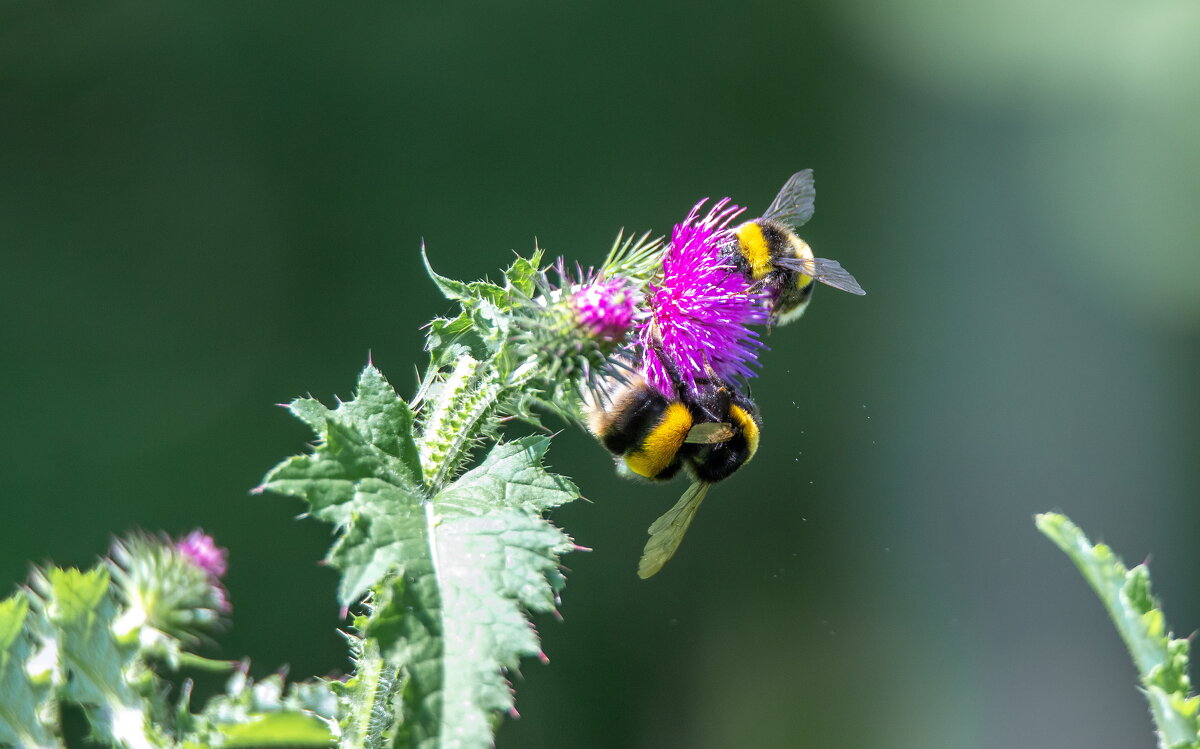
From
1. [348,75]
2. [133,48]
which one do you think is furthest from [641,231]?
[133,48]

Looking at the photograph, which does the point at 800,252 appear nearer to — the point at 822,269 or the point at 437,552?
the point at 822,269

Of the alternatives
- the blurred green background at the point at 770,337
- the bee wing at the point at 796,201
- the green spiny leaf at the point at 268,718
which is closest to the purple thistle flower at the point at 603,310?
the green spiny leaf at the point at 268,718

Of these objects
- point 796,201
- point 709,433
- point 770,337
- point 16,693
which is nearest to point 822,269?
point 796,201

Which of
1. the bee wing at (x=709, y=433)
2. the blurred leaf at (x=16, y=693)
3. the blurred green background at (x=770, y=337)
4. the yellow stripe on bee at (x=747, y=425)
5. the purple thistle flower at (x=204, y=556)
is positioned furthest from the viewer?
the blurred green background at (x=770, y=337)

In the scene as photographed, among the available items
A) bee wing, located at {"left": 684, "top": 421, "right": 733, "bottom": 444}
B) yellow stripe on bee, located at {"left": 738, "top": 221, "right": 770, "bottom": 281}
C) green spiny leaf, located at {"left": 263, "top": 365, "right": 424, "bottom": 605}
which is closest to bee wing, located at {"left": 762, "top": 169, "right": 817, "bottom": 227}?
yellow stripe on bee, located at {"left": 738, "top": 221, "right": 770, "bottom": 281}

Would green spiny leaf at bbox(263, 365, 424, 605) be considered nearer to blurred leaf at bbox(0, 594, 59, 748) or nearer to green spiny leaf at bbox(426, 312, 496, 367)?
green spiny leaf at bbox(426, 312, 496, 367)

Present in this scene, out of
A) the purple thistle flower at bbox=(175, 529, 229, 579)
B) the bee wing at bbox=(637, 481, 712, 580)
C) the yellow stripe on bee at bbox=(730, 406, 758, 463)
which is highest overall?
the yellow stripe on bee at bbox=(730, 406, 758, 463)

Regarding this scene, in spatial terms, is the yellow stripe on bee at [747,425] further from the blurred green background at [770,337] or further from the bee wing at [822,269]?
the blurred green background at [770,337]

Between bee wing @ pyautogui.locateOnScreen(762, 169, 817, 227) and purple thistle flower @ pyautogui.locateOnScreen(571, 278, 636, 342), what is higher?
bee wing @ pyautogui.locateOnScreen(762, 169, 817, 227)
